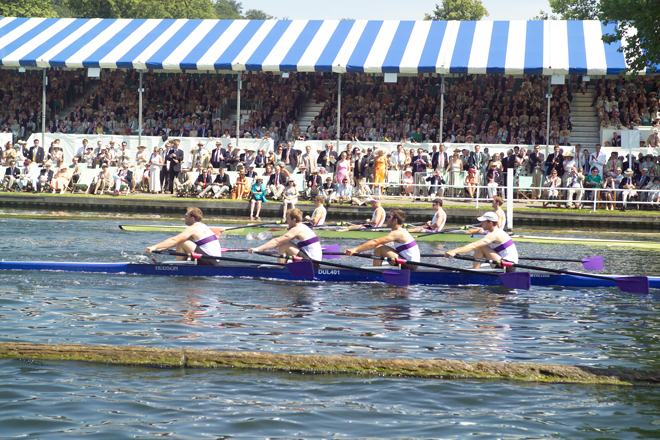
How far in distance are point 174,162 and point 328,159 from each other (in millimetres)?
5470

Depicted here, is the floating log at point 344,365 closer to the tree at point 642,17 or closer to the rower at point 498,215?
the rower at point 498,215

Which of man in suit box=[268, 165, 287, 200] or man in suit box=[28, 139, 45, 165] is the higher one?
man in suit box=[28, 139, 45, 165]

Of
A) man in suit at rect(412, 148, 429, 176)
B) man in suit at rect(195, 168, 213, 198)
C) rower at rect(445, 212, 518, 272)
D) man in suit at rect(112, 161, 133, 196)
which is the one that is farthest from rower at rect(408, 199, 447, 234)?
man in suit at rect(112, 161, 133, 196)

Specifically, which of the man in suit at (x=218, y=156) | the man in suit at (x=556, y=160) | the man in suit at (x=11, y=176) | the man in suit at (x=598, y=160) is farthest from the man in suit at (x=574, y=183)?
the man in suit at (x=11, y=176)

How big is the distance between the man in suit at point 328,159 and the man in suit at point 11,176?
10753 mm

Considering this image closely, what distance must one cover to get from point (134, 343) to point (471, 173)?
17.2 metres

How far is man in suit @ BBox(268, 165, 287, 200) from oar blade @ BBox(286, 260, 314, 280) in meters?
12.2

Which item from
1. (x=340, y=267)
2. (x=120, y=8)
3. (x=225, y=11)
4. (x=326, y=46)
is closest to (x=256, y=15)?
(x=225, y=11)

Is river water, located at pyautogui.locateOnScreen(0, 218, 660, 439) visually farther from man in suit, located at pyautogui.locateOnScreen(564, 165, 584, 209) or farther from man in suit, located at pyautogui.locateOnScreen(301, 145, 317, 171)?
man in suit, located at pyautogui.locateOnScreen(301, 145, 317, 171)

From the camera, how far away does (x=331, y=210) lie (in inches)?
907

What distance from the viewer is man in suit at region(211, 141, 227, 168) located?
2555cm

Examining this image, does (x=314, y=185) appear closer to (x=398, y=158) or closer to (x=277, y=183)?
(x=277, y=183)

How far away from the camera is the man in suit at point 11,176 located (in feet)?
84.3

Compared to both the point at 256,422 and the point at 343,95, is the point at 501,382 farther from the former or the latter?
the point at 343,95
